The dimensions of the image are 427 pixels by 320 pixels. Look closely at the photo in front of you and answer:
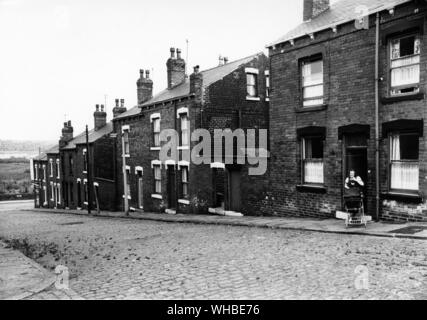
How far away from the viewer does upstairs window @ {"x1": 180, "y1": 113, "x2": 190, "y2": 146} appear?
2438 cm

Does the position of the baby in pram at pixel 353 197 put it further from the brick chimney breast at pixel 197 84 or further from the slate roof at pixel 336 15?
the brick chimney breast at pixel 197 84

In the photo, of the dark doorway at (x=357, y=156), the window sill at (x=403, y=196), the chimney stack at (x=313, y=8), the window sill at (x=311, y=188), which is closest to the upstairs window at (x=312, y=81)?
the dark doorway at (x=357, y=156)

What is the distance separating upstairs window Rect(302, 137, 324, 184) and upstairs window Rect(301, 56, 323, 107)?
156cm

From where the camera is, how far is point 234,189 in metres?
22.1

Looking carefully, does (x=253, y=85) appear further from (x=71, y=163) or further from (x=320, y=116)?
(x=71, y=163)

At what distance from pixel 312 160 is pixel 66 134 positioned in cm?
3891

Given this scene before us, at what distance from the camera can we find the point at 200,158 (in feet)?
77.2

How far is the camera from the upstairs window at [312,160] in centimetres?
1644

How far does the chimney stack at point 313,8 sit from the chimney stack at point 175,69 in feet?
41.1

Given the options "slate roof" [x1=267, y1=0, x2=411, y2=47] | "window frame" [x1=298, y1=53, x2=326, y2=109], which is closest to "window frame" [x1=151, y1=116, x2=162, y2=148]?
"slate roof" [x1=267, y1=0, x2=411, y2=47]

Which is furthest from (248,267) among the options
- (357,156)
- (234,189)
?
(234,189)

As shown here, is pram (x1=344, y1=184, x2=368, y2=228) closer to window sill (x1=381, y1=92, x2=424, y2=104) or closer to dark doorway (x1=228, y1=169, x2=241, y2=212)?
window sill (x1=381, y1=92, x2=424, y2=104)

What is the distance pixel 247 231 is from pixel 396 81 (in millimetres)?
7288

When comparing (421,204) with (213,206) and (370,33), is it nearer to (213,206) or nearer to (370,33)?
(370,33)
